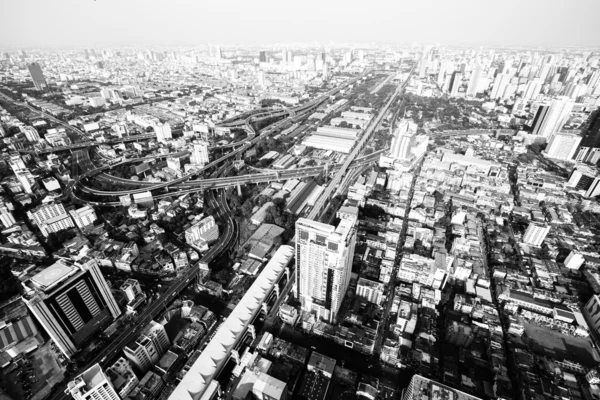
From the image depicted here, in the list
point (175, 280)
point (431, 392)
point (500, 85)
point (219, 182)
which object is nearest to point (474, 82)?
point (500, 85)

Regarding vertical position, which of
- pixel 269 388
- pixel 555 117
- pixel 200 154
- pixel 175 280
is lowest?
pixel 175 280

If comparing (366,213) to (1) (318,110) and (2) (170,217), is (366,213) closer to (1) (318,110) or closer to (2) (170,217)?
(2) (170,217)

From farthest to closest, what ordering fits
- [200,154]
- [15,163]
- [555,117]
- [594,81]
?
1. [594,81]
2. [555,117]
3. [200,154]
4. [15,163]

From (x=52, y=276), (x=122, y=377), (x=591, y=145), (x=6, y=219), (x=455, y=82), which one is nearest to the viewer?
(x=122, y=377)

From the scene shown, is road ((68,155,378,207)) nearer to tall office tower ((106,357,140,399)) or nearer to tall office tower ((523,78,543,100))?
tall office tower ((106,357,140,399))

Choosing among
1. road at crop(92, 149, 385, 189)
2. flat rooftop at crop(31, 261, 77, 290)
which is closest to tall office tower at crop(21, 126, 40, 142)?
road at crop(92, 149, 385, 189)

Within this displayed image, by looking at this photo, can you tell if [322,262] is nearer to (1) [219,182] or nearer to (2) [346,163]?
(1) [219,182]

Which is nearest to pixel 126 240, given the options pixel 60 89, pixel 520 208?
pixel 520 208

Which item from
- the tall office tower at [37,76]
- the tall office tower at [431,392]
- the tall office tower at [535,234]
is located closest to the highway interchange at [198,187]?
the tall office tower at [431,392]
